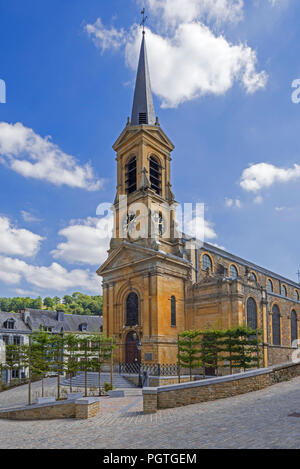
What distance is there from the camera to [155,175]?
3816cm

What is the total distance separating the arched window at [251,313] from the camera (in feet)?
102

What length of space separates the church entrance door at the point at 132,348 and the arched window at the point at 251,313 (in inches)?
389

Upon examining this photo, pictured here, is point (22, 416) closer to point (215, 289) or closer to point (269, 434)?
point (269, 434)

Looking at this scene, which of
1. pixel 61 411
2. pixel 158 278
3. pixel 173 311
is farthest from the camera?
pixel 173 311

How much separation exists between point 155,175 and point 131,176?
2.55 m

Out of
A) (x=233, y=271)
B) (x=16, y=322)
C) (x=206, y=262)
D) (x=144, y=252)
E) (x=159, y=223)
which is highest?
(x=159, y=223)

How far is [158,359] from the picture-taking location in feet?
92.0

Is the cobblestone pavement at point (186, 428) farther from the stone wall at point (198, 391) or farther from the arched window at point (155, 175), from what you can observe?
the arched window at point (155, 175)

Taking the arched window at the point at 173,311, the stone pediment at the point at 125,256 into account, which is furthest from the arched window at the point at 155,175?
the arched window at the point at 173,311

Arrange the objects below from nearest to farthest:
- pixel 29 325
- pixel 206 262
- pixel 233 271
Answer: pixel 206 262
pixel 233 271
pixel 29 325

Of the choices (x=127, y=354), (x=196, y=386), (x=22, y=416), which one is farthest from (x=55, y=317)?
(x=196, y=386)

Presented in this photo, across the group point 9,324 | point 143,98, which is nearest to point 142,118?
point 143,98

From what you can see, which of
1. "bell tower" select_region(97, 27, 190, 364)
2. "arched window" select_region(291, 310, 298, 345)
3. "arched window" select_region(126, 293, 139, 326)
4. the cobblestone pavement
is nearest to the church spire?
"bell tower" select_region(97, 27, 190, 364)

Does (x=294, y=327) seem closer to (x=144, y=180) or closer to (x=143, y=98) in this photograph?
(x=144, y=180)
